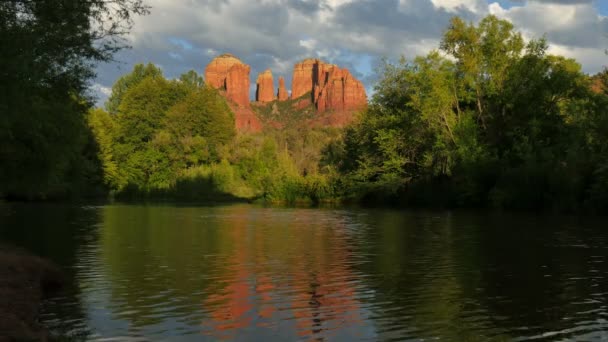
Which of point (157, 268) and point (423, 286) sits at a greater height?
point (157, 268)

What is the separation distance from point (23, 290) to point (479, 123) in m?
57.5

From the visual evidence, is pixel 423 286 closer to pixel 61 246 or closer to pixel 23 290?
pixel 23 290

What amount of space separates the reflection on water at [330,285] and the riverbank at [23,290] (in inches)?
21.0

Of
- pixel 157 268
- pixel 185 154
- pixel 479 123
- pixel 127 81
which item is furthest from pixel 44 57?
pixel 127 81

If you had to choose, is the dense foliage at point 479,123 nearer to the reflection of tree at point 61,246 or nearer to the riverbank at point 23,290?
the reflection of tree at point 61,246

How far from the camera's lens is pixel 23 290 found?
555 inches

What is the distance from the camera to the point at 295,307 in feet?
45.7

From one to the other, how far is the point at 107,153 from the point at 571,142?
196ft

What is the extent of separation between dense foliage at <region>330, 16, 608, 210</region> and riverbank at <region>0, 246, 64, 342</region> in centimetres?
4346

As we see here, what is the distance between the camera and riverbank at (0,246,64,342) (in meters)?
9.95

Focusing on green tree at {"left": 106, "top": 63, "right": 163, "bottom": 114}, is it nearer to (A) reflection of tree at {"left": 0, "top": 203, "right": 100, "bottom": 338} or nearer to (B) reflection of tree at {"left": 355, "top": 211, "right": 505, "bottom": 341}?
(A) reflection of tree at {"left": 0, "top": 203, "right": 100, "bottom": 338}

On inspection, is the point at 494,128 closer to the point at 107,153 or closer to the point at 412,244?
the point at 412,244

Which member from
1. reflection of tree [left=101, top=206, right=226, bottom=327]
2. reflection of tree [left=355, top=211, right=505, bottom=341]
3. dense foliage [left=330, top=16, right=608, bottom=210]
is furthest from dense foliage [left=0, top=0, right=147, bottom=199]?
dense foliage [left=330, top=16, right=608, bottom=210]

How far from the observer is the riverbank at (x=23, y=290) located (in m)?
9.95
